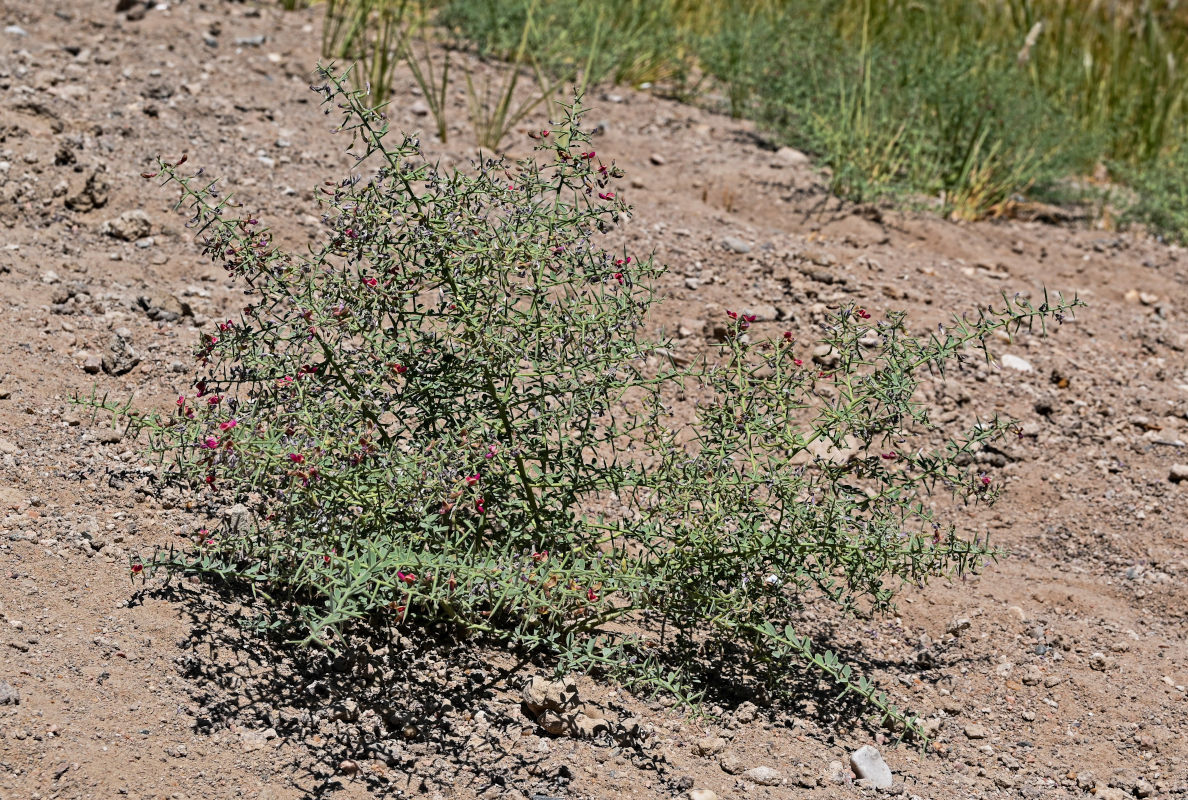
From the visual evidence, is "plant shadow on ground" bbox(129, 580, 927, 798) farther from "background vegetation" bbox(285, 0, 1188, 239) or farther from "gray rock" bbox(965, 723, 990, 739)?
"background vegetation" bbox(285, 0, 1188, 239)

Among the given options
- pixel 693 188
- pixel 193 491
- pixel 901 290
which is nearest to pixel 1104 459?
pixel 901 290

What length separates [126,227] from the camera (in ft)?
13.1

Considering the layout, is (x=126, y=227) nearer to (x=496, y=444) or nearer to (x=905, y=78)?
(x=496, y=444)

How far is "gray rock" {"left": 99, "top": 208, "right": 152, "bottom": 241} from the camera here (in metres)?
3.98

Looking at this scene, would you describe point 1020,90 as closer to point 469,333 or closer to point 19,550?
point 469,333

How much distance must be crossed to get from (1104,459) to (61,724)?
322 centimetres

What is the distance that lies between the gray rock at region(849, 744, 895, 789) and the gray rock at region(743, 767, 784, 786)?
0.60 feet

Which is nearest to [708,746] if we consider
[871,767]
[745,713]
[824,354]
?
[745,713]

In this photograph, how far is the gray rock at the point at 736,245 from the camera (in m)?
4.63

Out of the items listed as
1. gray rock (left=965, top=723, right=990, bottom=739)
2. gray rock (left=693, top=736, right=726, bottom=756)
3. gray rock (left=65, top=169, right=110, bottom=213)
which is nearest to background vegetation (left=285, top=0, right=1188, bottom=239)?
gray rock (left=65, top=169, right=110, bottom=213)

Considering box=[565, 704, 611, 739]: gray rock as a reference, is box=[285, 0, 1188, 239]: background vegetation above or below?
above

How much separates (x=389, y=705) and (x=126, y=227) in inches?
87.5

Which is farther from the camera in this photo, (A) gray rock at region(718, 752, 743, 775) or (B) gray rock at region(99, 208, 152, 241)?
(B) gray rock at region(99, 208, 152, 241)

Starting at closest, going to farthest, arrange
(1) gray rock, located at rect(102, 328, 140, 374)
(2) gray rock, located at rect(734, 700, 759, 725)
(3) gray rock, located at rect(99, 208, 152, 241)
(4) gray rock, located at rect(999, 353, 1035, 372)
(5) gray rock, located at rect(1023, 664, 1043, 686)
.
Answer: (2) gray rock, located at rect(734, 700, 759, 725)
(5) gray rock, located at rect(1023, 664, 1043, 686)
(1) gray rock, located at rect(102, 328, 140, 374)
(3) gray rock, located at rect(99, 208, 152, 241)
(4) gray rock, located at rect(999, 353, 1035, 372)
